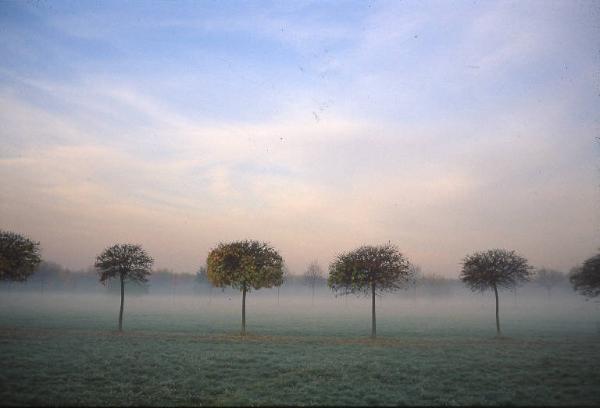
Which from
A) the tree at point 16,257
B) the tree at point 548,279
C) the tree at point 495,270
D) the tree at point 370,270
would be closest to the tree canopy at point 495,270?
the tree at point 495,270

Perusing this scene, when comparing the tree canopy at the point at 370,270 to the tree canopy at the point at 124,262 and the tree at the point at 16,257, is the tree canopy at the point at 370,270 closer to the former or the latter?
the tree canopy at the point at 124,262

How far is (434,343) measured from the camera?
3048cm

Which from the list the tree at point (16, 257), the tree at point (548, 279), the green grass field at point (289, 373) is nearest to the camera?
the green grass field at point (289, 373)

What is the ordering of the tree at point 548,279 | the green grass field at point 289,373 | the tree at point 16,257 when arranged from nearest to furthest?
1. the green grass field at point 289,373
2. the tree at point 16,257
3. the tree at point 548,279

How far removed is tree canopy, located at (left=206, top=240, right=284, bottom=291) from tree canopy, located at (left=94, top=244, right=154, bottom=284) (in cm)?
746

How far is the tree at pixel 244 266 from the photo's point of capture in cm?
3762

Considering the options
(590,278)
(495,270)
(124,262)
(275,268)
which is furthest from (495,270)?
(124,262)

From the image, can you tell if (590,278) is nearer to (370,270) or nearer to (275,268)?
(370,270)

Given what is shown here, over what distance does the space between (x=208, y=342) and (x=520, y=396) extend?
2319cm

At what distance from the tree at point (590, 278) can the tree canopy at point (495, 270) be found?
5359 millimetres

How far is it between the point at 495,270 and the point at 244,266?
28.6 meters

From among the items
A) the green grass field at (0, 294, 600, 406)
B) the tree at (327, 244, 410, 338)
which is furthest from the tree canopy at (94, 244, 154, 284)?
the tree at (327, 244, 410, 338)

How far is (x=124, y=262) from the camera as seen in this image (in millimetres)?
38125

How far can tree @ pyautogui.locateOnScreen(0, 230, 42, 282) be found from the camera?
3388 centimetres
